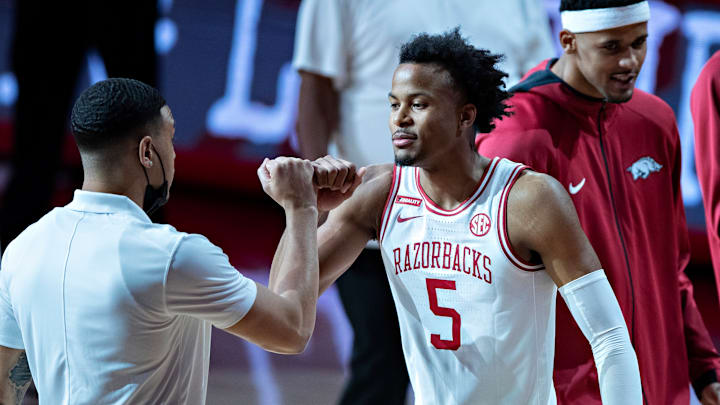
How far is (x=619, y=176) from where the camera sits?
3027 mm

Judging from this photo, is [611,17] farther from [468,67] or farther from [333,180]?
[333,180]

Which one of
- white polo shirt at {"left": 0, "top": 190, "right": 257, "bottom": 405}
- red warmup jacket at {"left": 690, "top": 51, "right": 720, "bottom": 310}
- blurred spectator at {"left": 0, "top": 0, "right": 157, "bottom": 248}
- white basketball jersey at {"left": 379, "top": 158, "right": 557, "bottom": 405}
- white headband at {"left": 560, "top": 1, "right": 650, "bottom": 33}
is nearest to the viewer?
white polo shirt at {"left": 0, "top": 190, "right": 257, "bottom": 405}

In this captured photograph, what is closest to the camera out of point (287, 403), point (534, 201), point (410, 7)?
point (534, 201)

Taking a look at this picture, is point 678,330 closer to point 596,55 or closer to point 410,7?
point 596,55

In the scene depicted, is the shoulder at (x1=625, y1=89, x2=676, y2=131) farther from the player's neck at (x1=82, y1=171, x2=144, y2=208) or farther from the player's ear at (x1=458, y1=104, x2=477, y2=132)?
the player's neck at (x1=82, y1=171, x2=144, y2=208)

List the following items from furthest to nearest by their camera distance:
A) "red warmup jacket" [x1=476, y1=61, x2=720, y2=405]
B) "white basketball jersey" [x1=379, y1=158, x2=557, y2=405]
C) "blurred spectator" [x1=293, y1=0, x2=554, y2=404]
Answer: "blurred spectator" [x1=293, y1=0, x2=554, y2=404] < "red warmup jacket" [x1=476, y1=61, x2=720, y2=405] < "white basketball jersey" [x1=379, y1=158, x2=557, y2=405]

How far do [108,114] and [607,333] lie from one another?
1303mm

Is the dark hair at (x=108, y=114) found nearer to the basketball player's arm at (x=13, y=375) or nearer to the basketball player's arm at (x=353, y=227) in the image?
the basketball player's arm at (x=13, y=375)

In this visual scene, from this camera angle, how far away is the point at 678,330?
3.09 meters

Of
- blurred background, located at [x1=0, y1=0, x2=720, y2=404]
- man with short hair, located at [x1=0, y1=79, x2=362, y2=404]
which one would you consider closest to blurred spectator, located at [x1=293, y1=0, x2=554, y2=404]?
man with short hair, located at [x1=0, y1=79, x2=362, y2=404]

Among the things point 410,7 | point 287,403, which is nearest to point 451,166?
point 410,7

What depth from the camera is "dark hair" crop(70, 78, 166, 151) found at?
222 centimetres

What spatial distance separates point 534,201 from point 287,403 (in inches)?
91.3

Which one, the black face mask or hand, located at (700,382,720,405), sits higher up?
the black face mask
